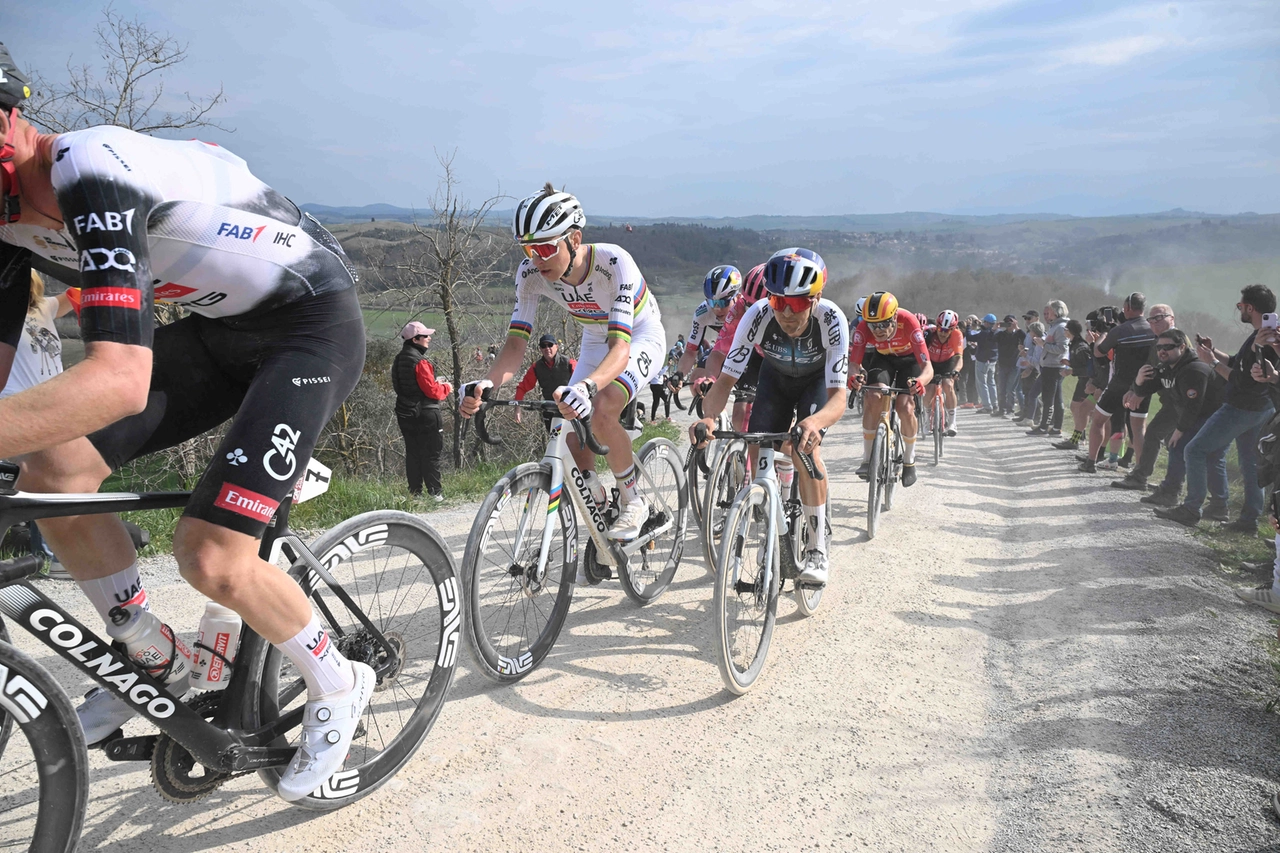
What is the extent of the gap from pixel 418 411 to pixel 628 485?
16.3ft

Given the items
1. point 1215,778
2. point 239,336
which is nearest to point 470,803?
point 239,336

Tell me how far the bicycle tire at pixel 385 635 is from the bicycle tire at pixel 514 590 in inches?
9.6

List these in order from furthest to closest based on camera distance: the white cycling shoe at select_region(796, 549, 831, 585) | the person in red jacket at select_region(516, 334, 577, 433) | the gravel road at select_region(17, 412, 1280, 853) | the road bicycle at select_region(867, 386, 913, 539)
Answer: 1. the person in red jacket at select_region(516, 334, 577, 433)
2. the road bicycle at select_region(867, 386, 913, 539)
3. the white cycling shoe at select_region(796, 549, 831, 585)
4. the gravel road at select_region(17, 412, 1280, 853)

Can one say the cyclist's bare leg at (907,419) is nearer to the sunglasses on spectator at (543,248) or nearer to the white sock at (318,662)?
the sunglasses on spectator at (543,248)

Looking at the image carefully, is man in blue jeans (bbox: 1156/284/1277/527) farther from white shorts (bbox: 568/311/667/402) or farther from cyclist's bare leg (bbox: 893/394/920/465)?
white shorts (bbox: 568/311/667/402)

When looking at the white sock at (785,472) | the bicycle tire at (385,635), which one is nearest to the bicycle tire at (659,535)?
the white sock at (785,472)

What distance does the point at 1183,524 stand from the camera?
7.73 metres

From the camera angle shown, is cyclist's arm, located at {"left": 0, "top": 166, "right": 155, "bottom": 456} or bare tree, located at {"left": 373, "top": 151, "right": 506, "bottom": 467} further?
bare tree, located at {"left": 373, "top": 151, "right": 506, "bottom": 467}

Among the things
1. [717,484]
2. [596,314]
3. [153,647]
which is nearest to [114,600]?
[153,647]

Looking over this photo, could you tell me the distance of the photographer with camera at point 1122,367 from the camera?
10641 millimetres

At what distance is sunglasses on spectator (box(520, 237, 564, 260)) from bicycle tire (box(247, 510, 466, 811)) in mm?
1909

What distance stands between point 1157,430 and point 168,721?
35.2 ft

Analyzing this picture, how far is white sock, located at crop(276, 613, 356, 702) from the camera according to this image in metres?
2.48

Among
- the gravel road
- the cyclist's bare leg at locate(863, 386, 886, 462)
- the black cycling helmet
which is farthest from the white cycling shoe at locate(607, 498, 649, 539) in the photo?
the cyclist's bare leg at locate(863, 386, 886, 462)
